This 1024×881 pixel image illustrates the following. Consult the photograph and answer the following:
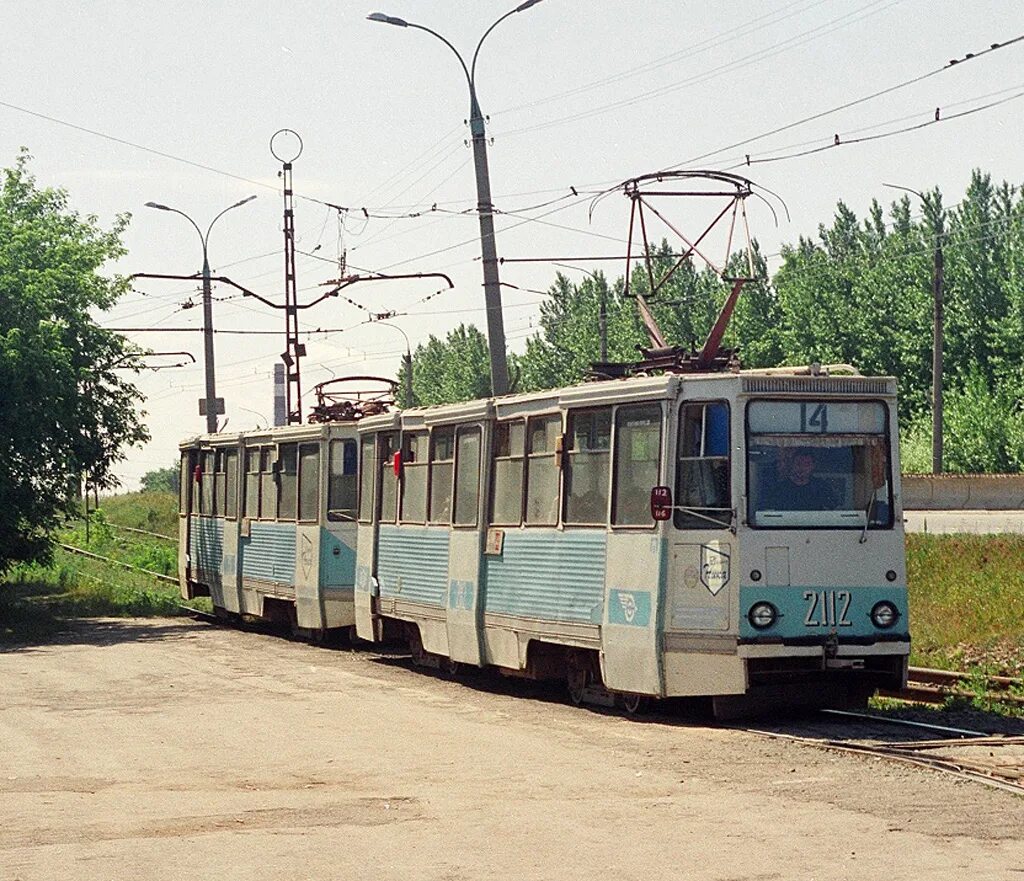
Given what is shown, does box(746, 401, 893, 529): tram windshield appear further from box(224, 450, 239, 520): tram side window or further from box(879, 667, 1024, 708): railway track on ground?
box(224, 450, 239, 520): tram side window

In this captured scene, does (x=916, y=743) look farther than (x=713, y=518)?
No

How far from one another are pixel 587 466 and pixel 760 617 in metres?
2.50

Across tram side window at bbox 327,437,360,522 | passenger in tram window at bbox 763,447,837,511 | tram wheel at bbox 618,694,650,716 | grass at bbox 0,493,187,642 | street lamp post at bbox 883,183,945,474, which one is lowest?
tram wheel at bbox 618,694,650,716

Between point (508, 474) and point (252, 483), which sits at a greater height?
point (252, 483)

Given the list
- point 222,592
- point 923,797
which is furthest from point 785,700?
point 222,592

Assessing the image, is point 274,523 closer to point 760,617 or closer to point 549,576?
point 549,576

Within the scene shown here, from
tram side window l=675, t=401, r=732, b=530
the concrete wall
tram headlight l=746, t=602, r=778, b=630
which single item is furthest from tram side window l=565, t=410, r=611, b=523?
the concrete wall

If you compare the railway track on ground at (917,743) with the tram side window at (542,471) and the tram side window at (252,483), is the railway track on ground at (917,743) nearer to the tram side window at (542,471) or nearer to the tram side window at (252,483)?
the tram side window at (542,471)

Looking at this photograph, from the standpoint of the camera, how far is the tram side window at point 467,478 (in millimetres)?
18406

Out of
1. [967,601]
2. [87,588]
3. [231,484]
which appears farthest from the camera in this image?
[87,588]

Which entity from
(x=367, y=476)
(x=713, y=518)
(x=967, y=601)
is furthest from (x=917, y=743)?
(x=967, y=601)

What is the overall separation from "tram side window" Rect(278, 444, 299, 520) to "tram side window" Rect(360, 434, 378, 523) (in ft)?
8.03

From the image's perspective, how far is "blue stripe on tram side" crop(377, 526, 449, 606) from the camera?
19250 millimetres

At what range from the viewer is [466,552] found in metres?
18.4
